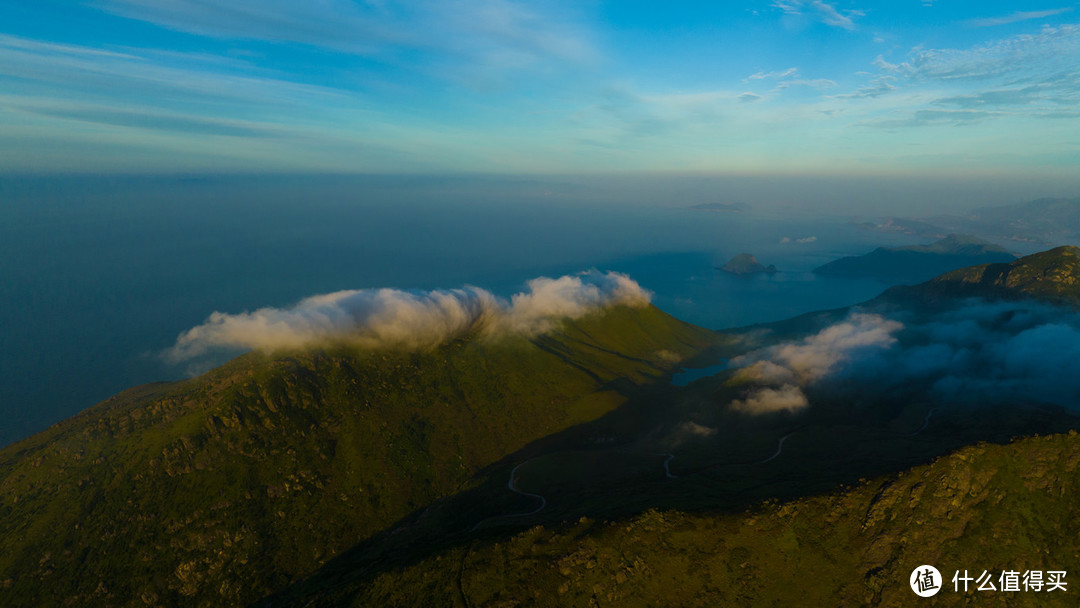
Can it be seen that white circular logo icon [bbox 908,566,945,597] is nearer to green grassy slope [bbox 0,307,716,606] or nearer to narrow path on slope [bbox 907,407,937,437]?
narrow path on slope [bbox 907,407,937,437]

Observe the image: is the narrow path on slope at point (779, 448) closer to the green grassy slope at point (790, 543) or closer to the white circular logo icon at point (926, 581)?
the green grassy slope at point (790, 543)

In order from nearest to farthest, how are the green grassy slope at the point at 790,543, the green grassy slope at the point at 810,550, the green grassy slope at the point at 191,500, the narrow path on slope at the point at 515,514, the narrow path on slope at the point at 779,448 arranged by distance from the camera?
1. the green grassy slope at the point at 810,550
2. the green grassy slope at the point at 790,543
3. the green grassy slope at the point at 191,500
4. the narrow path on slope at the point at 515,514
5. the narrow path on slope at the point at 779,448

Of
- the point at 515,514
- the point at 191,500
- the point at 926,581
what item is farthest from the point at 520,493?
the point at 191,500

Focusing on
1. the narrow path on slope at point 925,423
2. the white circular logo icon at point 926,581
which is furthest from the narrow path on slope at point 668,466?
the narrow path on slope at point 925,423

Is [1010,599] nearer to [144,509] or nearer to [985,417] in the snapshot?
[985,417]

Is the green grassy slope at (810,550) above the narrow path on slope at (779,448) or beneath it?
above

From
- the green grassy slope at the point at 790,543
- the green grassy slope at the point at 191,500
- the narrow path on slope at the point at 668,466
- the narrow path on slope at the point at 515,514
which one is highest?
the green grassy slope at the point at 790,543

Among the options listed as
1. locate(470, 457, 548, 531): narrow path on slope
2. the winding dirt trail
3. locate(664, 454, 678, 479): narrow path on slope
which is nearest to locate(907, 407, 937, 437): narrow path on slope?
locate(664, 454, 678, 479): narrow path on slope
